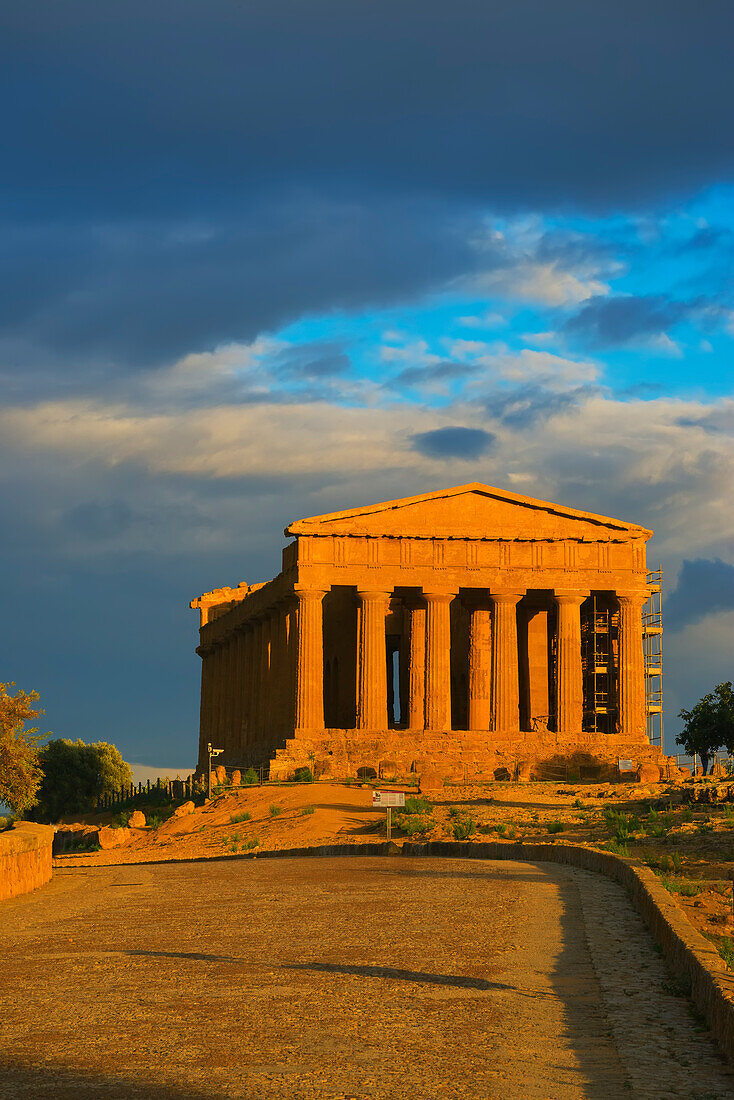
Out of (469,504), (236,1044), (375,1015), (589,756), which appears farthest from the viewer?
(469,504)

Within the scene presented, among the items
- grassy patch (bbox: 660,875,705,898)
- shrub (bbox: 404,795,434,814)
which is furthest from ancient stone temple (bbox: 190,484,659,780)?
grassy patch (bbox: 660,875,705,898)

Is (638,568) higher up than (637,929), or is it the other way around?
(638,568)

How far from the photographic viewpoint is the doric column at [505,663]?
7181cm

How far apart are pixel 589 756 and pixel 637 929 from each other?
50523mm

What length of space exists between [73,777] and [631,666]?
54390 mm

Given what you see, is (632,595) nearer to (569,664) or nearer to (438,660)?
(569,664)

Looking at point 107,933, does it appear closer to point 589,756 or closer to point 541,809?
point 541,809

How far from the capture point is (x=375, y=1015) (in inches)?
465

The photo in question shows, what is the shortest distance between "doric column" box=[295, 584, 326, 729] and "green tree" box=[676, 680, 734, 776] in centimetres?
1994

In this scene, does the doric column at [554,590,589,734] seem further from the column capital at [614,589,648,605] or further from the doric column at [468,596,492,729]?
the doric column at [468,596,492,729]

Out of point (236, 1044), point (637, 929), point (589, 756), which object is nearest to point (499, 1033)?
point (236, 1044)

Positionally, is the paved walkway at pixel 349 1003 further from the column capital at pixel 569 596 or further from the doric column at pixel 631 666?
the column capital at pixel 569 596

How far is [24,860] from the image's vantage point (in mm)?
26531

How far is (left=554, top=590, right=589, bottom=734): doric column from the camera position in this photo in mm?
71938
